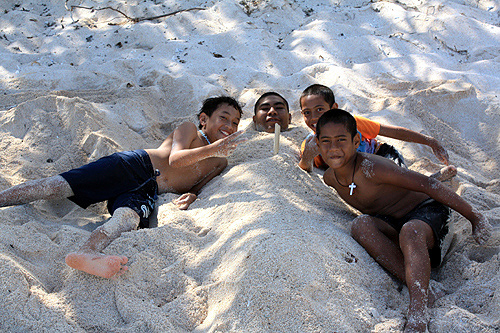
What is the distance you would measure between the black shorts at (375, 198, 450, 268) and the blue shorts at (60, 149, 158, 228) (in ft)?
4.86

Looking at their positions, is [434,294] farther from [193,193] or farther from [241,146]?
[241,146]

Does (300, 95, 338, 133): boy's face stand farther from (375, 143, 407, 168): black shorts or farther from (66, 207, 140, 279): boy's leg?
(66, 207, 140, 279): boy's leg

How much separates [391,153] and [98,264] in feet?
7.25

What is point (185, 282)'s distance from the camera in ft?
5.95

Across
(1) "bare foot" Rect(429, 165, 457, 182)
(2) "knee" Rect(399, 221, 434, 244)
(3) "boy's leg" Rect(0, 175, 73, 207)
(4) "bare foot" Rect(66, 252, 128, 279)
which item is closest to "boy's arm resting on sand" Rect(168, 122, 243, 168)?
(3) "boy's leg" Rect(0, 175, 73, 207)

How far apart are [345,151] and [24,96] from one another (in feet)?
9.97

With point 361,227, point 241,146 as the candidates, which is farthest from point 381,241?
point 241,146

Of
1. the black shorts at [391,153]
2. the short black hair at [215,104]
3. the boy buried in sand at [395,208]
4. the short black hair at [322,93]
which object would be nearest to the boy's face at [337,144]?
the boy buried in sand at [395,208]

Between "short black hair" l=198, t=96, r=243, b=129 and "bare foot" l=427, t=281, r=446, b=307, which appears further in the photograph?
"short black hair" l=198, t=96, r=243, b=129

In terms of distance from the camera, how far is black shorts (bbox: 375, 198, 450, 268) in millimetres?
1937

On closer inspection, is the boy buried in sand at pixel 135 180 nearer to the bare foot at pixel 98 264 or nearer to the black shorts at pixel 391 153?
the bare foot at pixel 98 264

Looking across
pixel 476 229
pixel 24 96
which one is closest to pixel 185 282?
pixel 476 229

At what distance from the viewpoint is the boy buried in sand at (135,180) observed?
79.3 inches

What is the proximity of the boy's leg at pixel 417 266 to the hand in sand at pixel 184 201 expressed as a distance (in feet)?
4.36
